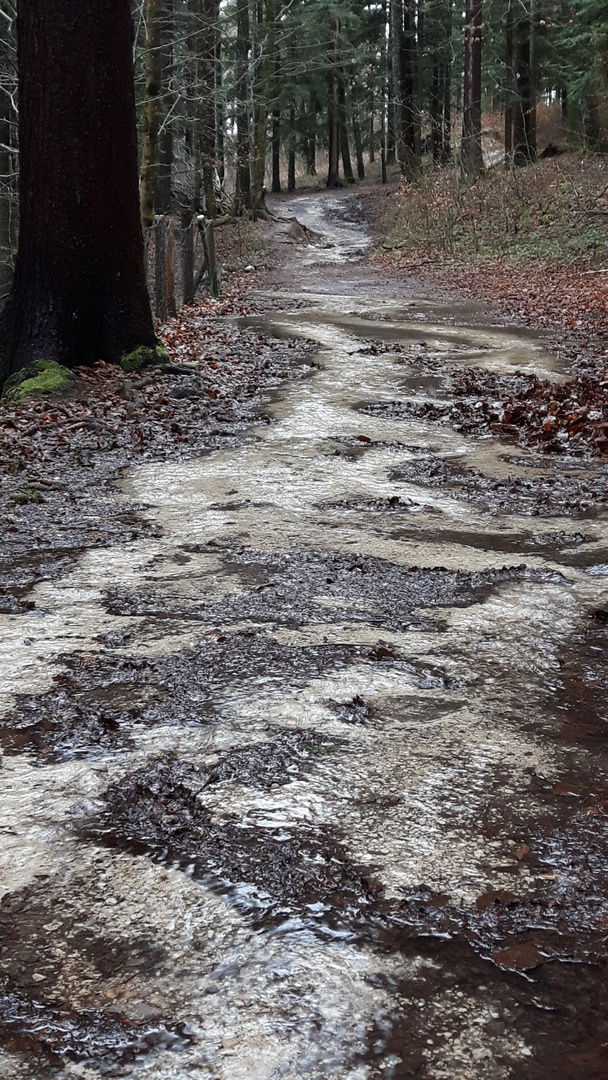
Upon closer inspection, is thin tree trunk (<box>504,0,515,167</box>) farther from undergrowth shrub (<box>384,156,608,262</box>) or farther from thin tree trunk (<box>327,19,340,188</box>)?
thin tree trunk (<box>327,19,340,188</box>)

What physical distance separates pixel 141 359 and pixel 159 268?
4808mm

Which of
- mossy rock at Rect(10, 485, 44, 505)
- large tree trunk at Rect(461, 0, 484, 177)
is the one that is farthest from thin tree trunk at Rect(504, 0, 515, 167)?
mossy rock at Rect(10, 485, 44, 505)

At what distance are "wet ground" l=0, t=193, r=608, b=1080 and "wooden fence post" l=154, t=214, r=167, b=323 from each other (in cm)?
905

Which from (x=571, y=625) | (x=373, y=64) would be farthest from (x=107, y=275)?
(x=373, y=64)

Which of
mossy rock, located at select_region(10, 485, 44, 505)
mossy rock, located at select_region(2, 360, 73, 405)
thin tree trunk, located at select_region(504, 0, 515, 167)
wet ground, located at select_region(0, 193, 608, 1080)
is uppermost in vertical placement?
thin tree trunk, located at select_region(504, 0, 515, 167)

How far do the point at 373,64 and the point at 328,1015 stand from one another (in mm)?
52069

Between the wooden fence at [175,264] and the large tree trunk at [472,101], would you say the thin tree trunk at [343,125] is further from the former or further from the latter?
the wooden fence at [175,264]

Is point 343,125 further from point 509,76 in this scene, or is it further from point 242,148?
point 242,148

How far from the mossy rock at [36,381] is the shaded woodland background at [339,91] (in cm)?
562

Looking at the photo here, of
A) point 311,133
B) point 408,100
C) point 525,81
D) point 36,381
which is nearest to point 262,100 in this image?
point 525,81

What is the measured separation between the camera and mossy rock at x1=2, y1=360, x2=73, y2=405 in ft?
28.0

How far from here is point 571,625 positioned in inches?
151

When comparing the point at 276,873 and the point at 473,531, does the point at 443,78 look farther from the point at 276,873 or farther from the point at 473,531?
the point at 276,873

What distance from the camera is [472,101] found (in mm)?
28500
